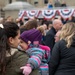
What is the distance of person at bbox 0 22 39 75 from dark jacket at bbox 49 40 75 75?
172 centimetres

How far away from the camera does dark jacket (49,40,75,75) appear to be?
4777 mm

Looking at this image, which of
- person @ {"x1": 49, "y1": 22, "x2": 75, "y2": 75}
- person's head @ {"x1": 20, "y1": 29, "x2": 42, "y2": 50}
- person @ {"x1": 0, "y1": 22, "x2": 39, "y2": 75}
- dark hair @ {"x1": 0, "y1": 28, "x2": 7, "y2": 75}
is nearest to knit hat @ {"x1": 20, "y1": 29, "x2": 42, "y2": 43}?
person's head @ {"x1": 20, "y1": 29, "x2": 42, "y2": 50}

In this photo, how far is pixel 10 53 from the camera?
3020 millimetres

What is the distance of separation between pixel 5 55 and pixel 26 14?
1393 centimetres

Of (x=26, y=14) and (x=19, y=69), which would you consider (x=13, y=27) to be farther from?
(x=26, y=14)

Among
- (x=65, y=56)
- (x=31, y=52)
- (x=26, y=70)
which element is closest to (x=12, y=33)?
(x=26, y=70)

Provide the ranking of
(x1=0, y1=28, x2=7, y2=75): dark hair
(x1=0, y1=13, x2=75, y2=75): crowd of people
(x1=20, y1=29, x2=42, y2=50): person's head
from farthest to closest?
(x1=20, y1=29, x2=42, y2=50): person's head, (x1=0, y1=13, x2=75, y2=75): crowd of people, (x1=0, y1=28, x2=7, y2=75): dark hair

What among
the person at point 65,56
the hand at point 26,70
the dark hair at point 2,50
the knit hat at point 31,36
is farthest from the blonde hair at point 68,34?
the dark hair at point 2,50

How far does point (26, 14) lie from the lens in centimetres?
1680

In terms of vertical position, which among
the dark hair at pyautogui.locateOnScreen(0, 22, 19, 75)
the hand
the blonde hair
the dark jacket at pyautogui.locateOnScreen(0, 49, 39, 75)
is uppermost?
the dark hair at pyautogui.locateOnScreen(0, 22, 19, 75)

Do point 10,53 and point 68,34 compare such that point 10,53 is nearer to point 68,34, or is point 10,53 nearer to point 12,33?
point 12,33

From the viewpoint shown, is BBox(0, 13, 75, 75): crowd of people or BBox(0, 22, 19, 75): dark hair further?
BBox(0, 13, 75, 75): crowd of people

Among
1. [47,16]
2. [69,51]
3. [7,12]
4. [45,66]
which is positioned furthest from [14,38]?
[7,12]

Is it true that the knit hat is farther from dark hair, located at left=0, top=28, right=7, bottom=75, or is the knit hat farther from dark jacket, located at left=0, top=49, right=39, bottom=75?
dark hair, located at left=0, top=28, right=7, bottom=75
